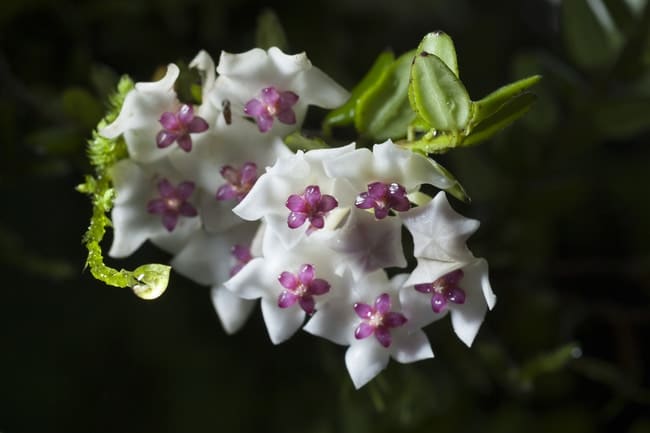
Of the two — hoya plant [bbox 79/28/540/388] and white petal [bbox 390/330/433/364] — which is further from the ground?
hoya plant [bbox 79/28/540/388]

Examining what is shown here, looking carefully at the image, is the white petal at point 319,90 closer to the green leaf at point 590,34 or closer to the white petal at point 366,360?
the white petal at point 366,360

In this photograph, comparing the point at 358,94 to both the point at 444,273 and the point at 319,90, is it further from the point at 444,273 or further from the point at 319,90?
the point at 444,273

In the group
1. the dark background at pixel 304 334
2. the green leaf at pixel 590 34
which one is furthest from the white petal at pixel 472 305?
the green leaf at pixel 590 34

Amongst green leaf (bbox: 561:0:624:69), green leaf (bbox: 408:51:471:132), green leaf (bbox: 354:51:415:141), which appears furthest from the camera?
green leaf (bbox: 561:0:624:69)

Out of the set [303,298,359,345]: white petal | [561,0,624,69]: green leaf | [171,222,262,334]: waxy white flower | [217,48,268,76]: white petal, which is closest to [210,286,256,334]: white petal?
[171,222,262,334]: waxy white flower

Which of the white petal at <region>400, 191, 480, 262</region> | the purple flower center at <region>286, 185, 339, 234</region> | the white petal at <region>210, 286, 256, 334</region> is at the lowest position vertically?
the white petal at <region>210, 286, 256, 334</region>

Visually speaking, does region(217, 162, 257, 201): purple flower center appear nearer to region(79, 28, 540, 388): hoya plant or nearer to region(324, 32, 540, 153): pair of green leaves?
region(79, 28, 540, 388): hoya plant
